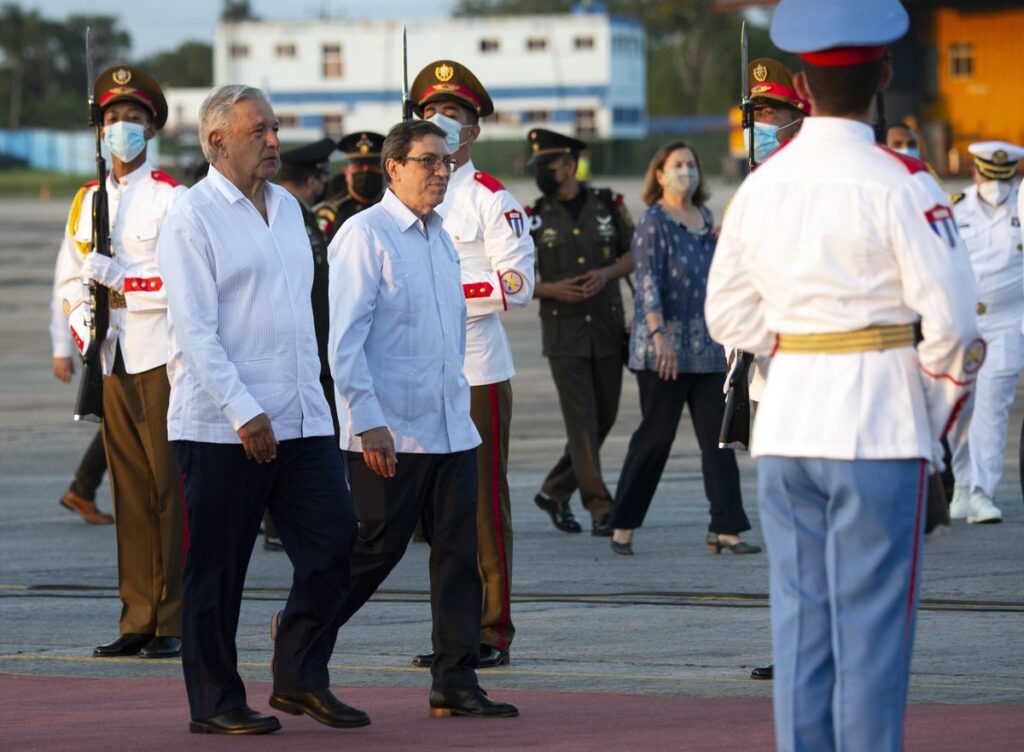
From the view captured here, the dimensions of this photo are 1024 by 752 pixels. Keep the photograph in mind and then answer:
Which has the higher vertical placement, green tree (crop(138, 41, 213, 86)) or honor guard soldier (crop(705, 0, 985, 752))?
green tree (crop(138, 41, 213, 86))

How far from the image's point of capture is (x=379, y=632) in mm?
8258

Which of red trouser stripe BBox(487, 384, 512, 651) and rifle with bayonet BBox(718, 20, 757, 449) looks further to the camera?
red trouser stripe BBox(487, 384, 512, 651)

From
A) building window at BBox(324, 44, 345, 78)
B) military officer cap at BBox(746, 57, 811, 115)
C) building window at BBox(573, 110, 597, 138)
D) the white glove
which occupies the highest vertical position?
building window at BBox(324, 44, 345, 78)

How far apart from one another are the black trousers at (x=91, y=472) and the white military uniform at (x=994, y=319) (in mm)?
4864

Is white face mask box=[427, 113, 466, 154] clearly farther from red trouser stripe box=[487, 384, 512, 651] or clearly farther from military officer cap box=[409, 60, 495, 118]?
red trouser stripe box=[487, 384, 512, 651]

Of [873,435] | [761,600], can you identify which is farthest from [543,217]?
[873,435]

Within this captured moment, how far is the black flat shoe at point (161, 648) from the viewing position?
7.82m

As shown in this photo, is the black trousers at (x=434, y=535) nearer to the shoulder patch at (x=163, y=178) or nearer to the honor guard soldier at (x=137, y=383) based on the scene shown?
the honor guard soldier at (x=137, y=383)

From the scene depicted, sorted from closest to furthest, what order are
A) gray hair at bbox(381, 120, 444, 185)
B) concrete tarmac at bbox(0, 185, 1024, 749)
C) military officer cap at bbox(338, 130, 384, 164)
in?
1. gray hair at bbox(381, 120, 444, 185)
2. concrete tarmac at bbox(0, 185, 1024, 749)
3. military officer cap at bbox(338, 130, 384, 164)

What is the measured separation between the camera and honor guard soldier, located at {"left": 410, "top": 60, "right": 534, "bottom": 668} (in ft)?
25.3

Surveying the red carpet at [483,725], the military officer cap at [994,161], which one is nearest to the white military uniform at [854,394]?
the red carpet at [483,725]

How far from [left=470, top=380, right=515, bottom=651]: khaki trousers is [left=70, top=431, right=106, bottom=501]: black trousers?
449cm

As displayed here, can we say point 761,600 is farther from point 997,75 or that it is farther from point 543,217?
point 997,75

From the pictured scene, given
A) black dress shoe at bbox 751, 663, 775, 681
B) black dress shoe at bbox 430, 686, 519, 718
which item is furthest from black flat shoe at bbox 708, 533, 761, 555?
black dress shoe at bbox 430, 686, 519, 718
